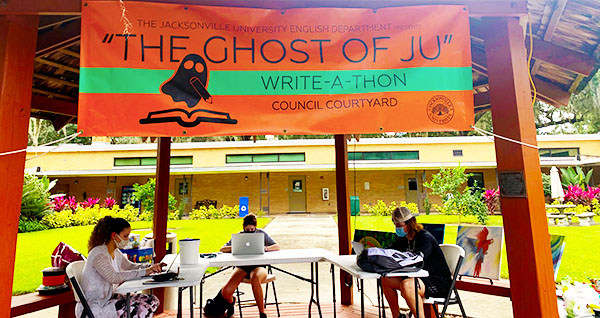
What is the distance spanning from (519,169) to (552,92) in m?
1.98

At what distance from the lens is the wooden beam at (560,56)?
286 centimetres

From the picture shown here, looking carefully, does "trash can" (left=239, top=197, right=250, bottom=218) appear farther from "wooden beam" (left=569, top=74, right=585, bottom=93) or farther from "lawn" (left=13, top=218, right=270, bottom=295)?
"wooden beam" (left=569, top=74, right=585, bottom=93)

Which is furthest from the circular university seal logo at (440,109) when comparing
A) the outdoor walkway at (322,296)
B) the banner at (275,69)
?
the outdoor walkway at (322,296)

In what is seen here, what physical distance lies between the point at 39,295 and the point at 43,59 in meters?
2.57

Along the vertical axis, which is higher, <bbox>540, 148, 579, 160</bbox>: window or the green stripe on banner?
<bbox>540, 148, 579, 160</bbox>: window

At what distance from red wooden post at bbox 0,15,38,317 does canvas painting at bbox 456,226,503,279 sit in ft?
15.9

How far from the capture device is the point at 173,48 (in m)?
2.53

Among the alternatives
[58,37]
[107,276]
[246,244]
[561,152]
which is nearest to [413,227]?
[246,244]

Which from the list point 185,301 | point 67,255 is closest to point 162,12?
point 67,255

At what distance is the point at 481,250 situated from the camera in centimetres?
469

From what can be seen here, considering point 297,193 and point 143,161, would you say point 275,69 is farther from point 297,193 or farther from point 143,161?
point 143,161

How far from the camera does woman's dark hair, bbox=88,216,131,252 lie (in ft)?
10.00

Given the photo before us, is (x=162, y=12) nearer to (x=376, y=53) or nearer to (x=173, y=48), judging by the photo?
(x=173, y=48)

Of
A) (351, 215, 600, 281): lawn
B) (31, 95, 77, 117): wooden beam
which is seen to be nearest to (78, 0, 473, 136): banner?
(31, 95, 77, 117): wooden beam
